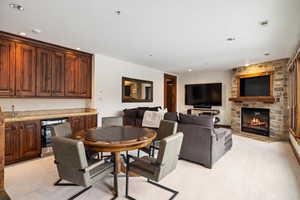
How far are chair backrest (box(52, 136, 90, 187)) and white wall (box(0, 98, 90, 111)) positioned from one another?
261 centimetres

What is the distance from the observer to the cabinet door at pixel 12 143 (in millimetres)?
2928

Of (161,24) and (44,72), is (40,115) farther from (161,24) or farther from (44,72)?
(161,24)

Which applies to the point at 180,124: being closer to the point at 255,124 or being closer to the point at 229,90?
the point at 255,124

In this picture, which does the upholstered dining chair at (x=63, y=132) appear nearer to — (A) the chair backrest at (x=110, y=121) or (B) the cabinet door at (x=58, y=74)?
(A) the chair backrest at (x=110, y=121)

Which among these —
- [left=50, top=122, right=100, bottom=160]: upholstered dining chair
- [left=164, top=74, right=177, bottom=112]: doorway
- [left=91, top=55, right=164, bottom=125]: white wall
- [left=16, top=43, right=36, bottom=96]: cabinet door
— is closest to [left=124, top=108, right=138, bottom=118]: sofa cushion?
[left=91, top=55, right=164, bottom=125]: white wall

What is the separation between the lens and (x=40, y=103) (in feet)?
12.6

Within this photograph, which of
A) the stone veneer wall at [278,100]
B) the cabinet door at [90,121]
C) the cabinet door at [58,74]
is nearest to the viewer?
the cabinet door at [58,74]

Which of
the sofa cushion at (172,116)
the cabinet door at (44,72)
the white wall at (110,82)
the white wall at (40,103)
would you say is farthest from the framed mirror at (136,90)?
the sofa cushion at (172,116)

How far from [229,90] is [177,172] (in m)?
5.24

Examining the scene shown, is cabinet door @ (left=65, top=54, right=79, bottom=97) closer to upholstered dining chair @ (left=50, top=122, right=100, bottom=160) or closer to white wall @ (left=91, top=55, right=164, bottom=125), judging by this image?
white wall @ (left=91, top=55, right=164, bottom=125)

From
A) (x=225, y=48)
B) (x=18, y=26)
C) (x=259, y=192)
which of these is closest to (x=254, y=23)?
(x=225, y=48)

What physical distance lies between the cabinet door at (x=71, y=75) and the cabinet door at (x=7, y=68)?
1.06m

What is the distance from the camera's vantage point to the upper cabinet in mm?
3090

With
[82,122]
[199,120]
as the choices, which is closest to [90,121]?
[82,122]
